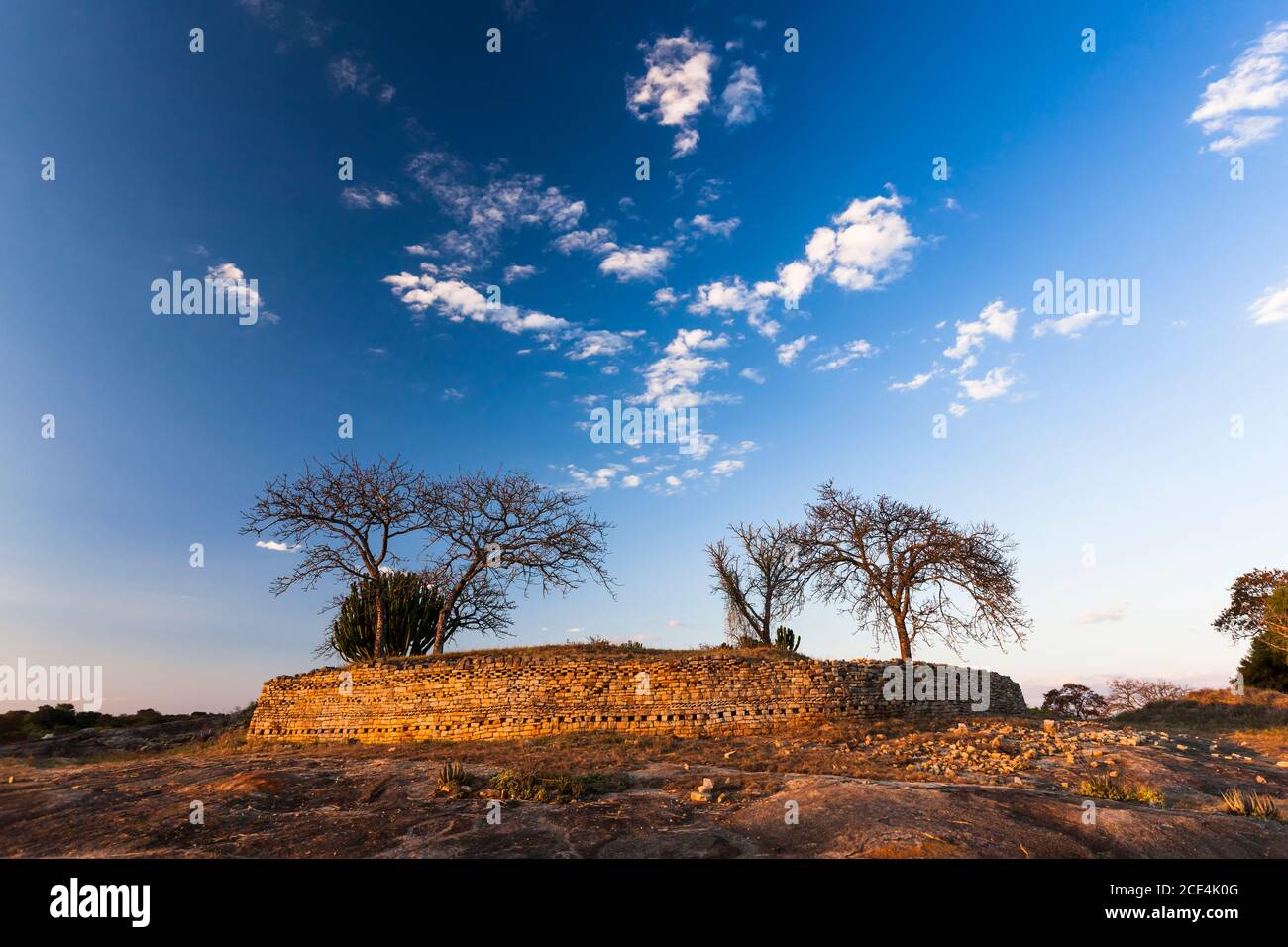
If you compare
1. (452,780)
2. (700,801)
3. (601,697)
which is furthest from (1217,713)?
(452,780)

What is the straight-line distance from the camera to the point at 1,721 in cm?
2808

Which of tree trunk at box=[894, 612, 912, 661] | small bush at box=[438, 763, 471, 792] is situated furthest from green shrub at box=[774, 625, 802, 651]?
small bush at box=[438, 763, 471, 792]

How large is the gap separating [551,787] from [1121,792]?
8.26 m

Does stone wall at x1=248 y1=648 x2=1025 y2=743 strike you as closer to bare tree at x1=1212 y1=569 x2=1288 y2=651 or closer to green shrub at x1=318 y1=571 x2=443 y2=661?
green shrub at x1=318 y1=571 x2=443 y2=661

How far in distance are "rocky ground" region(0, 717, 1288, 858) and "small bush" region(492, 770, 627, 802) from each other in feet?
0.24

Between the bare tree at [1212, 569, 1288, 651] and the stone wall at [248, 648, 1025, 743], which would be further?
the bare tree at [1212, 569, 1288, 651]

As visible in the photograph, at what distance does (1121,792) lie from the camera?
9.21 meters

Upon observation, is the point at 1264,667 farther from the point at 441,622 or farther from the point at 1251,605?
the point at 441,622

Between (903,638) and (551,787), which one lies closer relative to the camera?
(551,787)

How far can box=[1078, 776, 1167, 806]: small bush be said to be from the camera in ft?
29.1

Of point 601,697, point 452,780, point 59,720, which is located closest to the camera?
point 452,780
